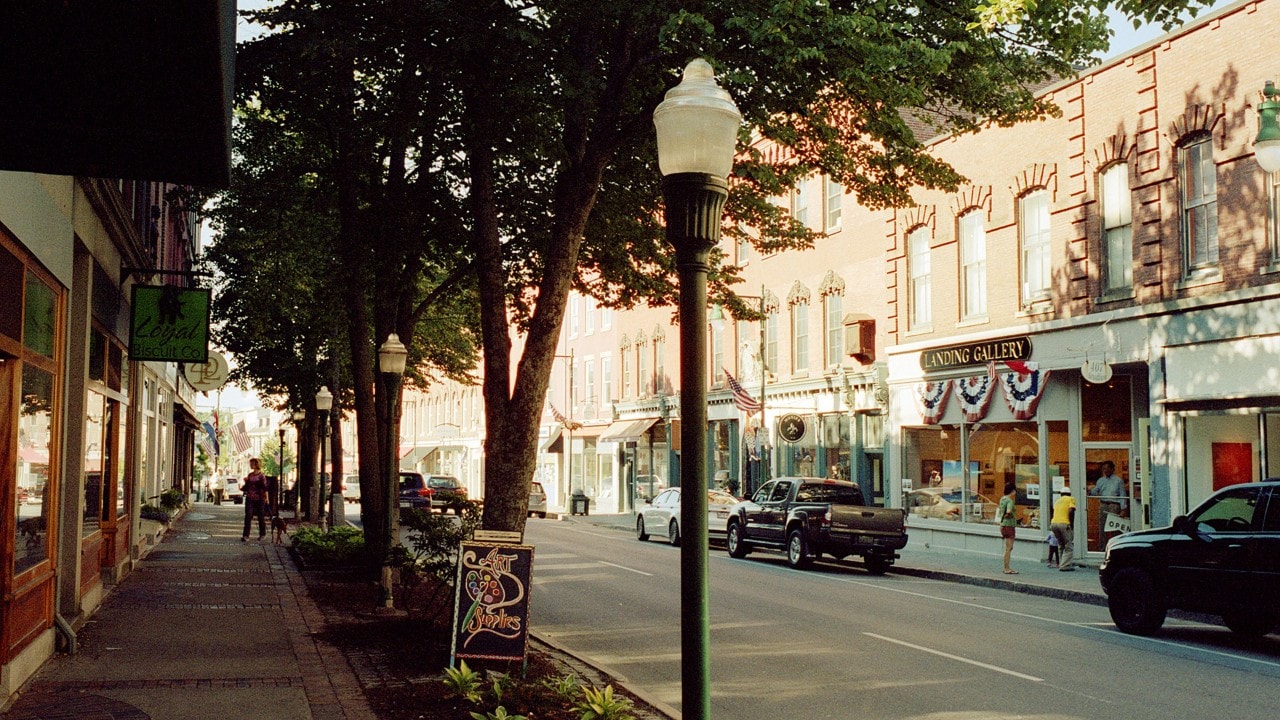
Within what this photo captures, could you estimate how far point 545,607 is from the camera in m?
15.8

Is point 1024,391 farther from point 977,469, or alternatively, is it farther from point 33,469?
point 33,469

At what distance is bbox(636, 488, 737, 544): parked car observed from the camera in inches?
1057

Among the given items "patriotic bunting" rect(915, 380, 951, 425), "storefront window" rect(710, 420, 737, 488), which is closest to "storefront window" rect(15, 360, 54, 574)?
"patriotic bunting" rect(915, 380, 951, 425)

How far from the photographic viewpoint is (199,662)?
10.2m

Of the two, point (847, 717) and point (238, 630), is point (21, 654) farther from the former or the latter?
point (847, 717)

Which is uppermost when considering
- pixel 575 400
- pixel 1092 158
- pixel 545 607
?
Result: pixel 1092 158

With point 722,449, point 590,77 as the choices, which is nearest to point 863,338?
point 722,449

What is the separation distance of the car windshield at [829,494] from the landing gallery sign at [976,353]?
4495 mm

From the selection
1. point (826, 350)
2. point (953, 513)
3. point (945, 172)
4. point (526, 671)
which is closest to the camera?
point (526, 671)

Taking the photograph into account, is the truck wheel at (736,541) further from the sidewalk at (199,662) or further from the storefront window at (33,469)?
the storefront window at (33,469)

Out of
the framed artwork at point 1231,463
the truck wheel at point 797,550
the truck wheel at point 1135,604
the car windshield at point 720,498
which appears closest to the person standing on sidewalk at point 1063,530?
the framed artwork at point 1231,463

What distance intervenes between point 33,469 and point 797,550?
15.7m

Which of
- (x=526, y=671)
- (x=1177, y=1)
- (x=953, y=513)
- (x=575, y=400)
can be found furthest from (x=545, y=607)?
(x=575, y=400)

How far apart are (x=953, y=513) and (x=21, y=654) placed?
2146cm
